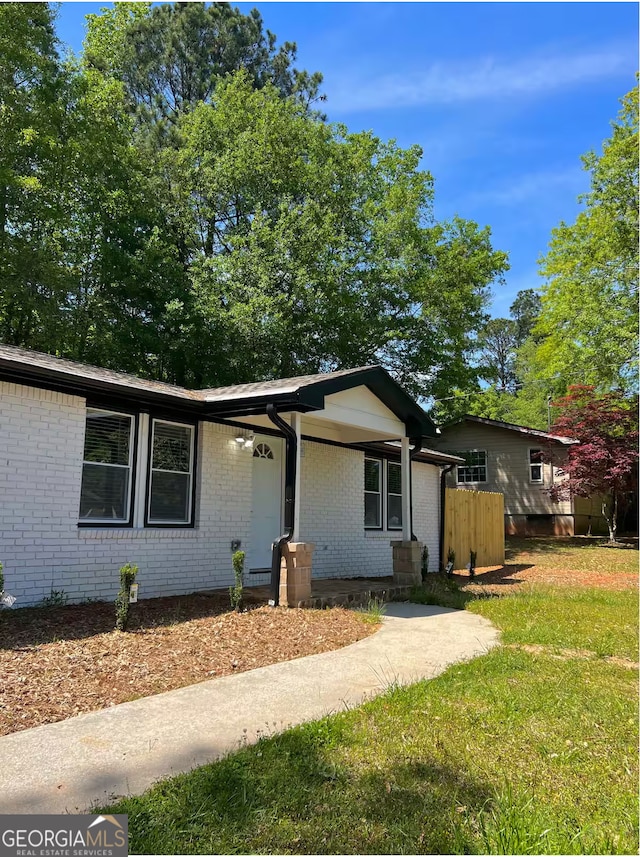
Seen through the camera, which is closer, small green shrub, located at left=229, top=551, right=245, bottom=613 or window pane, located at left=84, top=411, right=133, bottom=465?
small green shrub, located at left=229, top=551, right=245, bottom=613

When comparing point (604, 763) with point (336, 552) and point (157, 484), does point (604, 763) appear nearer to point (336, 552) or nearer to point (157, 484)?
point (157, 484)

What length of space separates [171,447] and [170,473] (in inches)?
16.0

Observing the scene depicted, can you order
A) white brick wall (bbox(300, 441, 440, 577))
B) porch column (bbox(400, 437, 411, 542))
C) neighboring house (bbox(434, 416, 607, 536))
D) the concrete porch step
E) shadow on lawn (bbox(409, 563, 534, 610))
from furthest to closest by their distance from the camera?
neighboring house (bbox(434, 416, 607, 536))
white brick wall (bbox(300, 441, 440, 577))
porch column (bbox(400, 437, 411, 542))
shadow on lawn (bbox(409, 563, 534, 610))
the concrete porch step

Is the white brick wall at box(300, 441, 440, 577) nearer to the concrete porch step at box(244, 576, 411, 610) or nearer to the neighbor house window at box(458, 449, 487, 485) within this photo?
the concrete porch step at box(244, 576, 411, 610)

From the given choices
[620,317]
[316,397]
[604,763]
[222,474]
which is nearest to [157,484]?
[222,474]

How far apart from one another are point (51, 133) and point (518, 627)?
679 inches

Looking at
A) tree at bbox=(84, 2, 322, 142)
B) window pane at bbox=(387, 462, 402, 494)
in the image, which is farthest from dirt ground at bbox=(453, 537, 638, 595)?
A: tree at bbox=(84, 2, 322, 142)

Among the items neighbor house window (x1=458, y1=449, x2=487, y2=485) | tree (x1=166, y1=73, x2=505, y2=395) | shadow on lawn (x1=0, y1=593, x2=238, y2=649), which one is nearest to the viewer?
shadow on lawn (x1=0, y1=593, x2=238, y2=649)

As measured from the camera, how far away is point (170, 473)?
937 cm

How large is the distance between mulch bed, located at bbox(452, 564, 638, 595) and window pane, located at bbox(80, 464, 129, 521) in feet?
22.1

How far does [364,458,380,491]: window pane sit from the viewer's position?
13956 millimetres

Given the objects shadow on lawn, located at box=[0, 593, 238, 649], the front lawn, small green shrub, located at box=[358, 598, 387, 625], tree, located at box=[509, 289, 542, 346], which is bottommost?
small green shrub, located at box=[358, 598, 387, 625]

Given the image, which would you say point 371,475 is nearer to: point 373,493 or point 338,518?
point 373,493

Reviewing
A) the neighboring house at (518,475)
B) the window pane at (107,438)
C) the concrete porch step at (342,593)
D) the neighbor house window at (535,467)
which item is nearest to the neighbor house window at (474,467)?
the neighboring house at (518,475)
